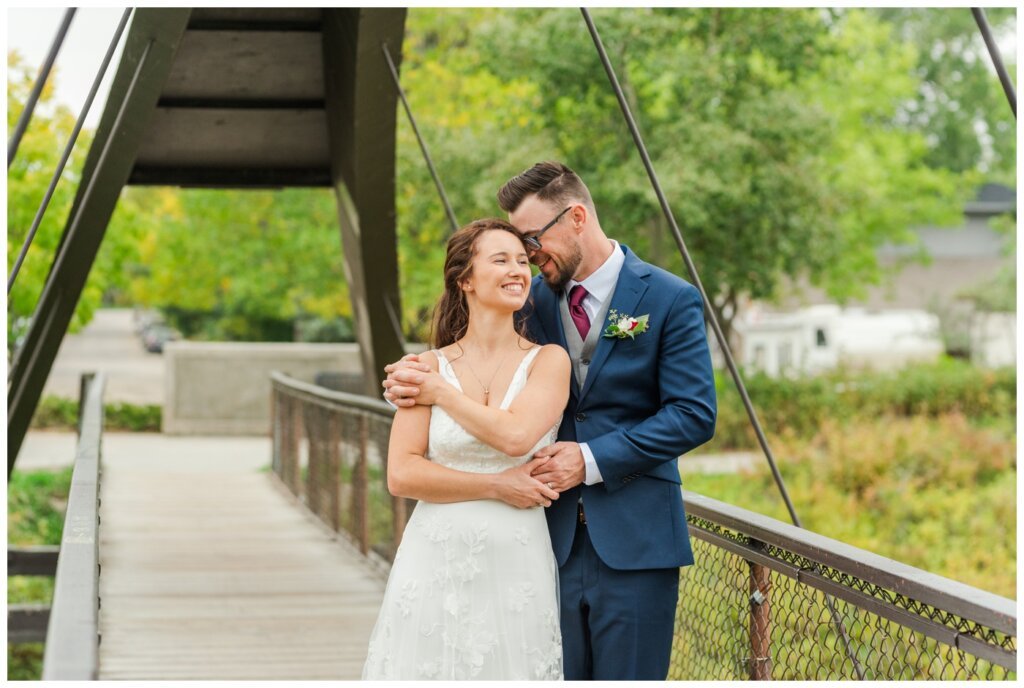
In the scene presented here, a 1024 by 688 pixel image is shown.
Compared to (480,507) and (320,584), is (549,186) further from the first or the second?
(320,584)

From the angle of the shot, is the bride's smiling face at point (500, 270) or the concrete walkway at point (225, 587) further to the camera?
the concrete walkway at point (225, 587)

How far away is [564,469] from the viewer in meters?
3.01

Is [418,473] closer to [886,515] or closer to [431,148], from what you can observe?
[886,515]

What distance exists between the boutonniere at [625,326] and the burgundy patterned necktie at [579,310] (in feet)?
0.42

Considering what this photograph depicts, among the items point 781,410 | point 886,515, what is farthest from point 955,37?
point 886,515

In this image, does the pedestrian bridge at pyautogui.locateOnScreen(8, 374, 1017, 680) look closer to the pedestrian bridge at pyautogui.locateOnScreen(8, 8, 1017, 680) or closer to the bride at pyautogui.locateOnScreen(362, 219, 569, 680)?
the pedestrian bridge at pyautogui.locateOnScreen(8, 8, 1017, 680)

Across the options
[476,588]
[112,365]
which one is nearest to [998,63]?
[476,588]

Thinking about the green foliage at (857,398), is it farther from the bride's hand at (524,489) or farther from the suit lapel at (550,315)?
the bride's hand at (524,489)

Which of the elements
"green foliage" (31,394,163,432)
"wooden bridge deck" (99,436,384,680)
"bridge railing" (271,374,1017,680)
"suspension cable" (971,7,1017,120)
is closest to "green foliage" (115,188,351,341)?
"green foliage" (31,394,163,432)

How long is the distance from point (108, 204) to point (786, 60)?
12.8m

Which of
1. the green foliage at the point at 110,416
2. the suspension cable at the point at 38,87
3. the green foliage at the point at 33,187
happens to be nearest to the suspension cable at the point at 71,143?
the suspension cable at the point at 38,87

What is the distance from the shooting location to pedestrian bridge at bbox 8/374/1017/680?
2686 millimetres

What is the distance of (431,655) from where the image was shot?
311cm

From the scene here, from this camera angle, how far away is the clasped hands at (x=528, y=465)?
3.01m
